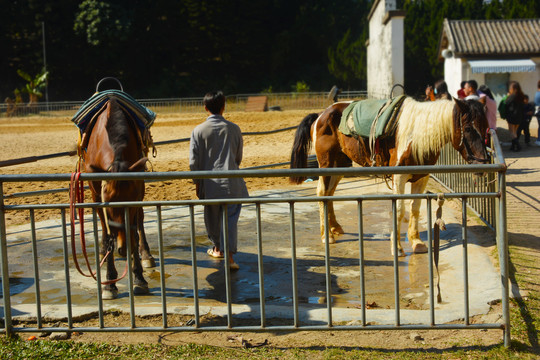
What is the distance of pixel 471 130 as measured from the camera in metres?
6.43

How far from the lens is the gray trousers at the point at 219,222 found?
594cm

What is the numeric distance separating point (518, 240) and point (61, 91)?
39.9m

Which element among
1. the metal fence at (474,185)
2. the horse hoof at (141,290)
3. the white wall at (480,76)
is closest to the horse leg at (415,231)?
the metal fence at (474,185)

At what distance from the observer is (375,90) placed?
25.4 m

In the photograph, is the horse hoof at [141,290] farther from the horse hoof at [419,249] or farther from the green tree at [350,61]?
the green tree at [350,61]

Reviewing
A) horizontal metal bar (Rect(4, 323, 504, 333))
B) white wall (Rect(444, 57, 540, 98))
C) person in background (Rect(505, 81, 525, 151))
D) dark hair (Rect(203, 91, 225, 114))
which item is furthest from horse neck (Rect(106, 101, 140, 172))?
white wall (Rect(444, 57, 540, 98))

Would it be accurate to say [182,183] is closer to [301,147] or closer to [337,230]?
[301,147]

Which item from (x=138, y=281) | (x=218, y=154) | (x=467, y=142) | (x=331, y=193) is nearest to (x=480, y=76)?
(x=331, y=193)

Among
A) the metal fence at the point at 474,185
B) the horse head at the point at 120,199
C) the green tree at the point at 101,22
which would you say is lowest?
the metal fence at the point at 474,185

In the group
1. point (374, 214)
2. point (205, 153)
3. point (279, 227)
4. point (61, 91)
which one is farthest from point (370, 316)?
point (61, 91)

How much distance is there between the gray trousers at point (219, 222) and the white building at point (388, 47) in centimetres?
1283

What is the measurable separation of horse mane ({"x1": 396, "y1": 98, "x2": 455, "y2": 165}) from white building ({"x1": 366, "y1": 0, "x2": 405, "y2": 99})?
11.5 meters

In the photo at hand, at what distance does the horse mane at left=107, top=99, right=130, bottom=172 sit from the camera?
17.3 ft

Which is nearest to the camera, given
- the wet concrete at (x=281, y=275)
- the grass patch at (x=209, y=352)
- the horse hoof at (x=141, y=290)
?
the grass patch at (x=209, y=352)
